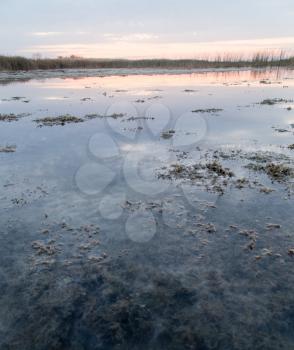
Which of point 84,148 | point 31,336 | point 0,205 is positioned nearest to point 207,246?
point 31,336

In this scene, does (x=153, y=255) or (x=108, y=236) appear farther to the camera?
(x=108, y=236)

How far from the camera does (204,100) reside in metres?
29.7

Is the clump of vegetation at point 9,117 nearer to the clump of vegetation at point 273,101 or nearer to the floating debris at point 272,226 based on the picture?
the floating debris at point 272,226

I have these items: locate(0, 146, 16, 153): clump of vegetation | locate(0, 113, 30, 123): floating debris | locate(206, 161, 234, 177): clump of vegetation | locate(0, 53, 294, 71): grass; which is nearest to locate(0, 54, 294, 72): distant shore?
locate(0, 53, 294, 71): grass

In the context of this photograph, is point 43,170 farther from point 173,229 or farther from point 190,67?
point 190,67

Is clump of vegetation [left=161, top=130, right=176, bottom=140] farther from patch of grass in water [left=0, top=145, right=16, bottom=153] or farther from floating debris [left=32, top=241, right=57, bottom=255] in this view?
floating debris [left=32, top=241, right=57, bottom=255]

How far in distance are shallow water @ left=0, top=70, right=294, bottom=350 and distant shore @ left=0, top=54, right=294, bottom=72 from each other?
62865mm

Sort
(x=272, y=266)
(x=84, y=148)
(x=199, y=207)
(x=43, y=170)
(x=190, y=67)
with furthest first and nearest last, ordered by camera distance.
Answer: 1. (x=190, y=67)
2. (x=84, y=148)
3. (x=43, y=170)
4. (x=199, y=207)
5. (x=272, y=266)

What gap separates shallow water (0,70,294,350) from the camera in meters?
5.05

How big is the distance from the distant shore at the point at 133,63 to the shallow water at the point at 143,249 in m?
62.9

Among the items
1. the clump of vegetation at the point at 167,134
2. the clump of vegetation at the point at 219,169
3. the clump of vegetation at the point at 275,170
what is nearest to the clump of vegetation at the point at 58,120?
the clump of vegetation at the point at 167,134

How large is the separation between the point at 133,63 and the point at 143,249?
3605 inches

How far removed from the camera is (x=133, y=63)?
3632 inches

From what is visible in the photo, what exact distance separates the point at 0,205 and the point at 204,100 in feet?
78.2
